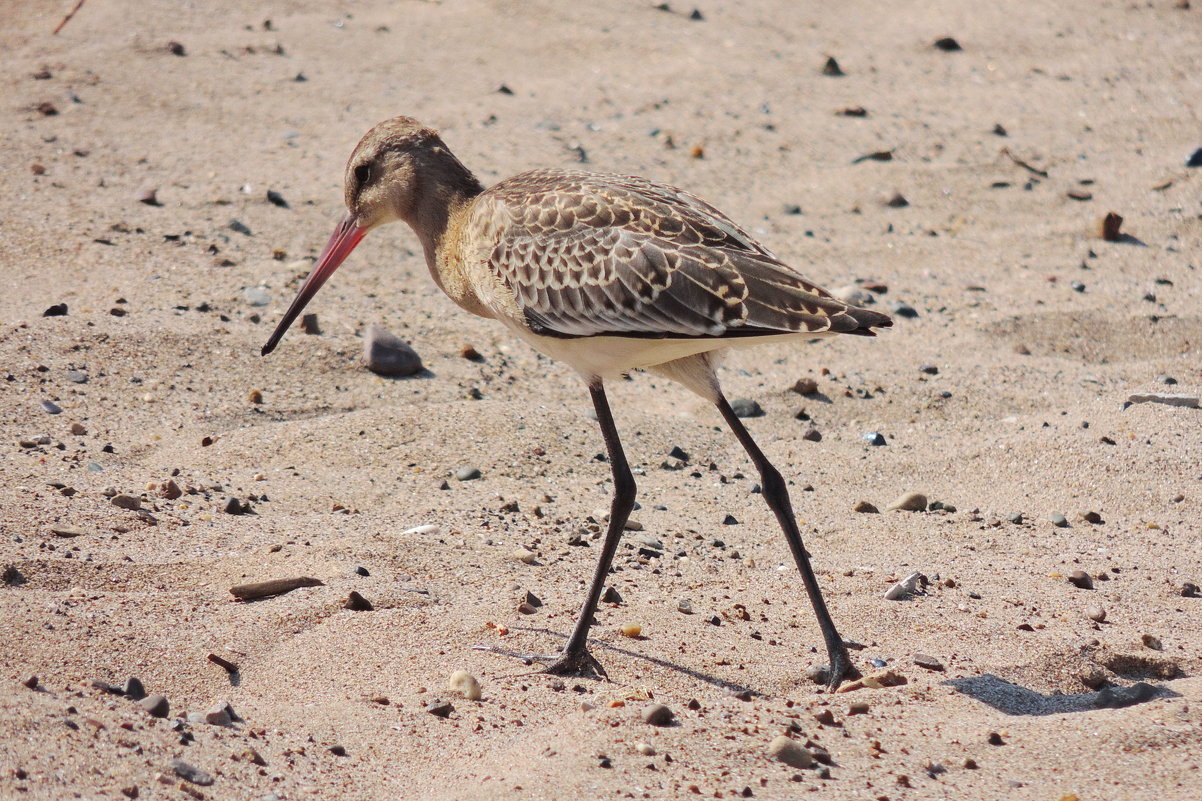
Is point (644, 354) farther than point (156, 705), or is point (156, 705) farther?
point (644, 354)

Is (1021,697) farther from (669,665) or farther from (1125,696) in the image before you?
(669,665)

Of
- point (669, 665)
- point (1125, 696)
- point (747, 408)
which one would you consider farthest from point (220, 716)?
point (747, 408)

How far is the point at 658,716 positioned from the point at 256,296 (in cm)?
451

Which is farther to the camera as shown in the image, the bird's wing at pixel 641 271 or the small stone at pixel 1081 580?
the small stone at pixel 1081 580

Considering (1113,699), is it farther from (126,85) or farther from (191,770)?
(126,85)

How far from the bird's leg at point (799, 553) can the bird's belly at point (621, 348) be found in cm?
30

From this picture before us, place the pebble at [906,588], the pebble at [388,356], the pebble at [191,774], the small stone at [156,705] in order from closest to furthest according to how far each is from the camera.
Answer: the pebble at [191,774]
the small stone at [156,705]
the pebble at [906,588]
the pebble at [388,356]

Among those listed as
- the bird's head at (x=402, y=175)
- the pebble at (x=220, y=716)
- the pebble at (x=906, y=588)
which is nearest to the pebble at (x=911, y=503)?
the pebble at (x=906, y=588)

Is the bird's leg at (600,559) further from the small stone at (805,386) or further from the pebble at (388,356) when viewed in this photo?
the small stone at (805,386)

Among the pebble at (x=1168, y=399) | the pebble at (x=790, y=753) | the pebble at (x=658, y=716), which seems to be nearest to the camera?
the pebble at (x=790, y=753)

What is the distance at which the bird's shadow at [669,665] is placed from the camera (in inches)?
194

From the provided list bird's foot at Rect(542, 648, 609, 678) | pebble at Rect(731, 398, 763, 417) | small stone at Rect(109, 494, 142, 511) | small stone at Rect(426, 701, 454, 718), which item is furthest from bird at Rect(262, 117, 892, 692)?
pebble at Rect(731, 398, 763, 417)

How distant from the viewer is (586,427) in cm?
723

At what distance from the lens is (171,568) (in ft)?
17.6
